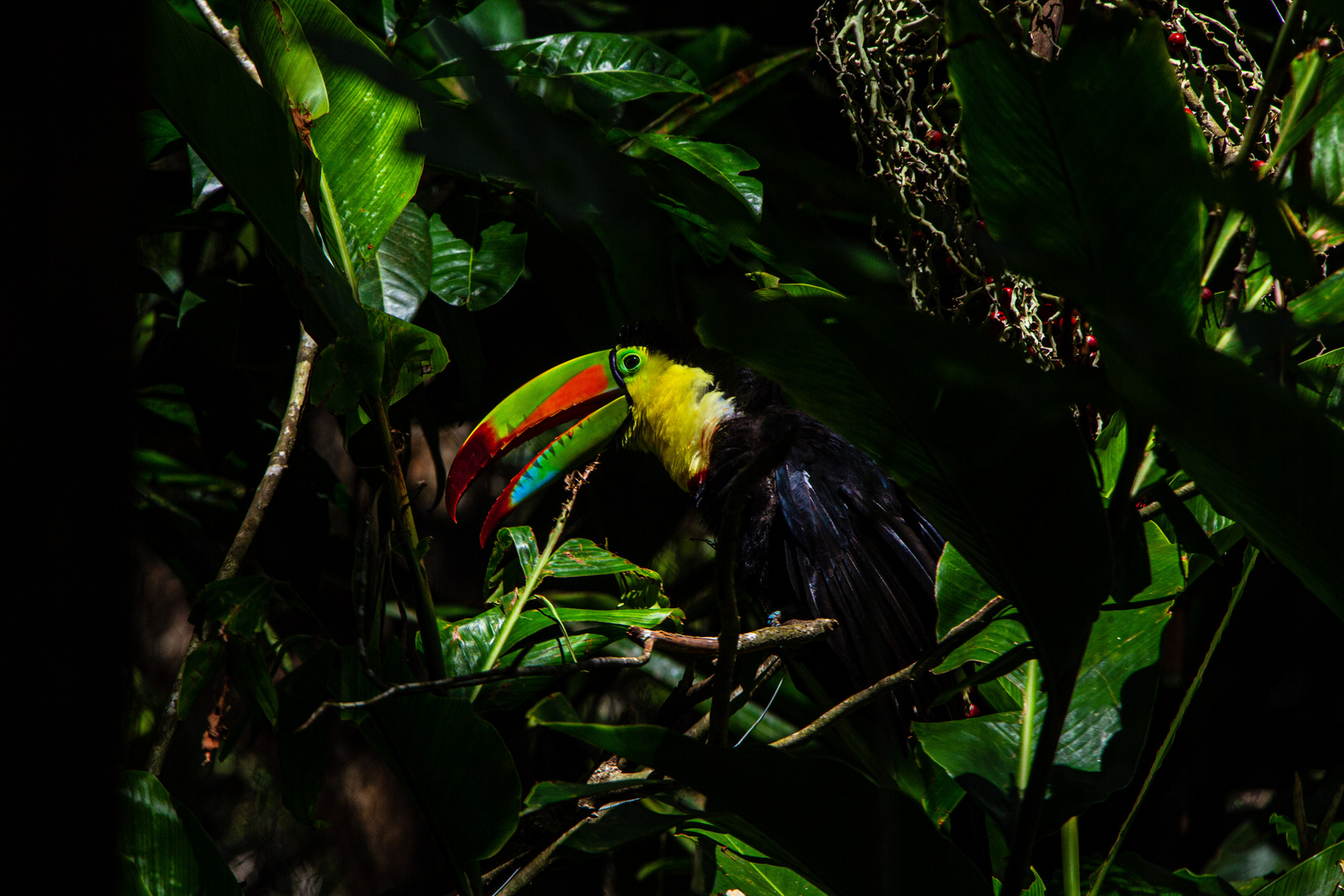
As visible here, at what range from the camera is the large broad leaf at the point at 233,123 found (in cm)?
55

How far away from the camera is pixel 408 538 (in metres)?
0.71

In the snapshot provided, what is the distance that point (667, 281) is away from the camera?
1.25 m

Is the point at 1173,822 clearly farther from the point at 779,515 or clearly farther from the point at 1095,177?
the point at 1095,177

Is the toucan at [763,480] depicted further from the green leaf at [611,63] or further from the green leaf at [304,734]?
the green leaf at [304,734]

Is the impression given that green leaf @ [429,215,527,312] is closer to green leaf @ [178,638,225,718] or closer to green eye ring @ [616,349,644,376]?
green eye ring @ [616,349,644,376]

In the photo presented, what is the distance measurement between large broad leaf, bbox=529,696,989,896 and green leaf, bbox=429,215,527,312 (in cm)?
79

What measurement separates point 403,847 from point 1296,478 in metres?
1.79

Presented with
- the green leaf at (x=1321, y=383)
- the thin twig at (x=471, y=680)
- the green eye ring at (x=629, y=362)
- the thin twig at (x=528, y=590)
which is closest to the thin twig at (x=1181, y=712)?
the green leaf at (x=1321, y=383)

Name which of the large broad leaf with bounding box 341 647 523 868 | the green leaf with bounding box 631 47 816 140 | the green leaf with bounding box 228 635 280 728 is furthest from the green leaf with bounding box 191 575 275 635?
the green leaf with bounding box 631 47 816 140

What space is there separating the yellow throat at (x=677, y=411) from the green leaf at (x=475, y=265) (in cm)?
37

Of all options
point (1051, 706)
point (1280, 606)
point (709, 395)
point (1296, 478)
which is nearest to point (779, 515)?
point (709, 395)

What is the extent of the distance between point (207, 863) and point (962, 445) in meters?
0.57

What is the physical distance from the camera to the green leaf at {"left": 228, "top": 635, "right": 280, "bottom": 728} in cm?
71

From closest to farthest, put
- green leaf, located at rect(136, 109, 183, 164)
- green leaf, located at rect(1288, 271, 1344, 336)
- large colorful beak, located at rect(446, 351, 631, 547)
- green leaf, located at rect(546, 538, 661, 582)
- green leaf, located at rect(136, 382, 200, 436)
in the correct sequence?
green leaf, located at rect(1288, 271, 1344, 336)
green leaf, located at rect(546, 538, 661, 582)
green leaf, located at rect(136, 109, 183, 164)
large colorful beak, located at rect(446, 351, 631, 547)
green leaf, located at rect(136, 382, 200, 436)
